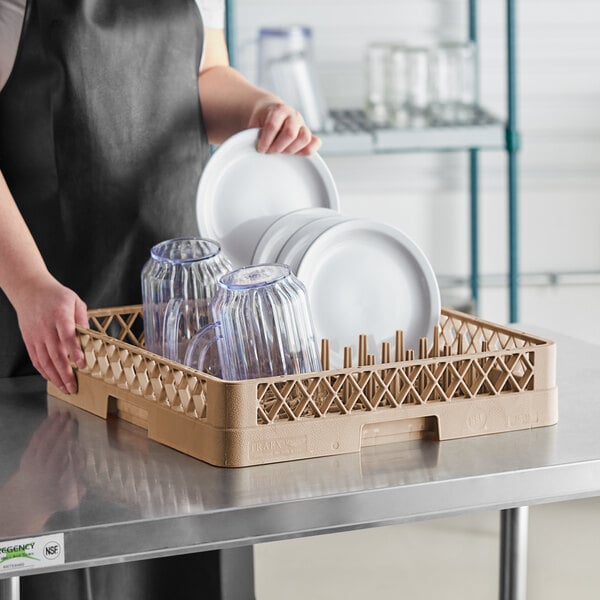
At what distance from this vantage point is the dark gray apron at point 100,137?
62.7 inches

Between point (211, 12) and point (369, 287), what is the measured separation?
63cm

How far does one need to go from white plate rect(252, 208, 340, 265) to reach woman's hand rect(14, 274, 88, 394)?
0.23 meters

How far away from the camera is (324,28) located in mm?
3713

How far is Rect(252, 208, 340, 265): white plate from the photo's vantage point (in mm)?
1409

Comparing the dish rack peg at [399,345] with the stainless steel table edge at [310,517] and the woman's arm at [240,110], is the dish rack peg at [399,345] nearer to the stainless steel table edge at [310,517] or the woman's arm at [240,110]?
the stainless steel table edge at [310,517]

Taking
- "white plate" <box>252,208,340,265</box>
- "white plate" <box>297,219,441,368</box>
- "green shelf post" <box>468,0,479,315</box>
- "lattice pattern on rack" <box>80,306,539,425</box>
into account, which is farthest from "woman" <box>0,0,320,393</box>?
"green shelf post" <box>468,0,479,315</box>

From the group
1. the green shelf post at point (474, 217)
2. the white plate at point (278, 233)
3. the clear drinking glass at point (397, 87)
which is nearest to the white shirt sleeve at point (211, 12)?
the white plate at point (278, 233)

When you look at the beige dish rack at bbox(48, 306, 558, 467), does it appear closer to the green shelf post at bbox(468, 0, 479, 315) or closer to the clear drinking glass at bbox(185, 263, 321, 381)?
the clear drinking glass at bbox(185, 263, 321, 381)

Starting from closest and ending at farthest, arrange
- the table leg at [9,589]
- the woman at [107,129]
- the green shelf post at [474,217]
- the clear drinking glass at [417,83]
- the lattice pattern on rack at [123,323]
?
the table leg at [9,589] → the lattice pattern on rack at [123,323] → the woman at [107,129] → the clear drinking glass at [417,83] → the green shelf post at [474,217]

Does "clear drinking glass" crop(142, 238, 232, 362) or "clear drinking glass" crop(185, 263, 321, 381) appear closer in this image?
"clear drinking glass" crop(185, 263, 321, 381)

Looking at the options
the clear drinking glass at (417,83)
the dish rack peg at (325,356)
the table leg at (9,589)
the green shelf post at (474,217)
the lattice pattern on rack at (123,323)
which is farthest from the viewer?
the green shelf post at (474,217)

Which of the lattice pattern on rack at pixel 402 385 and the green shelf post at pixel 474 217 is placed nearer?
the lattice pattern on rack at pixel 402 385

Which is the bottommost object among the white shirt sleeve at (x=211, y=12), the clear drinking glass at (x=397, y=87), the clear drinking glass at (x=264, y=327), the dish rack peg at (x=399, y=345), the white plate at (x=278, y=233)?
the dish rack peg at (x=399, y=345)

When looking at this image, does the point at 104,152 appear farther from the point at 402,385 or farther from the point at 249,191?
the point at 402,385
